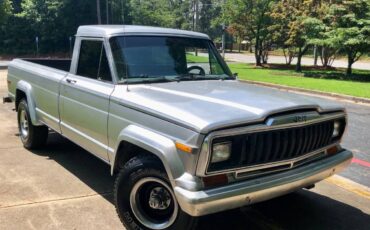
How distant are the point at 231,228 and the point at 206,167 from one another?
3.97ft

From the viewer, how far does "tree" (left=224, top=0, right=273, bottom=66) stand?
3041cm

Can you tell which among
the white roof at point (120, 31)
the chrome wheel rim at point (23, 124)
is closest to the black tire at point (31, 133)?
the chrome wheel rim at point (23, 124)

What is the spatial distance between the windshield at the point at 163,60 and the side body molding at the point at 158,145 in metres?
0.79

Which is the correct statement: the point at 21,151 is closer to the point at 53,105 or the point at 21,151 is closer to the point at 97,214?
the point at 53,105

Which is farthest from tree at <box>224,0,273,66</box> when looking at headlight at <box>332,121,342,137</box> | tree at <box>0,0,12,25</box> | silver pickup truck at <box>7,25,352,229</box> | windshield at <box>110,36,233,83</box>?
headlight at <box>332,121,342,137</box>

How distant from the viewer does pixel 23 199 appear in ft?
16.0

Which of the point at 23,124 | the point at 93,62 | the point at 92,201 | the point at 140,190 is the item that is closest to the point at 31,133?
the point at 23,124

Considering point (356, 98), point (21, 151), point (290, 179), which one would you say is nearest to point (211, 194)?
point (290, 179)

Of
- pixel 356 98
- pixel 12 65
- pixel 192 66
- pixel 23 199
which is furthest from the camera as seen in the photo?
pixel 356 98

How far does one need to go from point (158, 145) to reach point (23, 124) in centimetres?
419

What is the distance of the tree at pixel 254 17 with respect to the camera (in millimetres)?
30406

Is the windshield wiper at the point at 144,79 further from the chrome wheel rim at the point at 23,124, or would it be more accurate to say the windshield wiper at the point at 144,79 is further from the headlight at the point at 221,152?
the chrome wheel rim at the point at 23,124

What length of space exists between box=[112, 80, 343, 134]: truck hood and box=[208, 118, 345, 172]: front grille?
0.15 metres

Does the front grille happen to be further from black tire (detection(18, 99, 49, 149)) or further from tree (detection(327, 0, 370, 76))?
tree (detection(327, 0, 370, 76))
